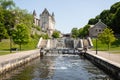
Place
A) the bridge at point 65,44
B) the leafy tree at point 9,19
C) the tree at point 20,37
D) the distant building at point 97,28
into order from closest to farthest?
the tree at point 20,37 < the bridge at point 65,44 < the leafy tree at point 9,19 < the distant building at point 97,28

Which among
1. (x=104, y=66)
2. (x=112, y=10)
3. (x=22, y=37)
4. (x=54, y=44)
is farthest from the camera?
(x=112, y=10)

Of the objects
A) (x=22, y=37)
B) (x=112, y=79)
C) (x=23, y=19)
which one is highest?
(x=23, y=19)

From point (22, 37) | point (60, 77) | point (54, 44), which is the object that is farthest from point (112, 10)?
point (60, 77)

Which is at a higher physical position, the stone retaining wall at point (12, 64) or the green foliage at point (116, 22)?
the green foliage at point (116, 22)

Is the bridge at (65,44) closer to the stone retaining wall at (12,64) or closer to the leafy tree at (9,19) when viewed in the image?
the leafy tree at (9,19)

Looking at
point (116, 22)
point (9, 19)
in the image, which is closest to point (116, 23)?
point (116, 22)

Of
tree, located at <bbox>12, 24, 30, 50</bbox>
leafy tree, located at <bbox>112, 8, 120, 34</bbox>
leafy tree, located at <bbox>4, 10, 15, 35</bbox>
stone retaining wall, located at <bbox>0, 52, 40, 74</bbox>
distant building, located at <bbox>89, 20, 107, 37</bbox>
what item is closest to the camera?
stone retaining wall, located at <bbox>0, 52, 40, 74</bbox>

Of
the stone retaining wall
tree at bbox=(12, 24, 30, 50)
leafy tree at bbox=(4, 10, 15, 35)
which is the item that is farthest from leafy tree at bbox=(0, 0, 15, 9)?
the stone retaining wall

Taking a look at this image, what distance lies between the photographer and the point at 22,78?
3203cm

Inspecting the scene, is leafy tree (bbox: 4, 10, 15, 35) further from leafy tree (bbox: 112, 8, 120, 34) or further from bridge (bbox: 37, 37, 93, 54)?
leafy tree (bbox: 112, 8, 120, 34)

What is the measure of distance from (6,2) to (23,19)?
889 centimetres

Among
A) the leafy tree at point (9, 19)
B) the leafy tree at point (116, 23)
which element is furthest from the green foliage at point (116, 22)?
the leafy tree at point (9, 19)

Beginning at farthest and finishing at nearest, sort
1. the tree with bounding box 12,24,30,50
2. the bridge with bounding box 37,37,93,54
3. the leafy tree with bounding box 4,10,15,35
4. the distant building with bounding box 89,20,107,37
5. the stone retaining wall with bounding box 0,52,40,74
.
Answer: the distant building with bounding box 89,20,107,37
the leafy tree with bounding box 4,10,15,35
the bridge with bounding box 37,37,93,54
the tree with bounding box 12,24,30,50
the stone retaining wall with bounding box 0,52,40,74

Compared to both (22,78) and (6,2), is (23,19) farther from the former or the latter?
(22,78)
